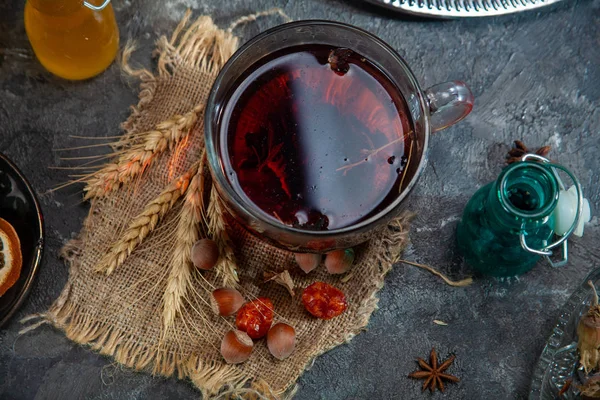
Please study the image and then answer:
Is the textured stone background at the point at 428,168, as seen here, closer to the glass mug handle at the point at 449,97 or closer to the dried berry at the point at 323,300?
the dried berry at the point at 323,300

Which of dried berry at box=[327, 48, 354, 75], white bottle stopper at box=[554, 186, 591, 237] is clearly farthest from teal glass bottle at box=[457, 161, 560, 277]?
dried berry at box=[327, 48, 354, 75]

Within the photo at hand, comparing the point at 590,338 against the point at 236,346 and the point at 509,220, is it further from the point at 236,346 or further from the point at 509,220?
the point at 236,346

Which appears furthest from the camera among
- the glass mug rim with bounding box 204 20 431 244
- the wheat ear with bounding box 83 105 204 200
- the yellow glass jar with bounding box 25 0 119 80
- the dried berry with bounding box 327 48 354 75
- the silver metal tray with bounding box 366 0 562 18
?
the silver metal tray with bounding box 366 0 562 18

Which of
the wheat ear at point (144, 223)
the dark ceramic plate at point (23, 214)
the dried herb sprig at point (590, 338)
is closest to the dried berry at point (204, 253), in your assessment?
the wheat ear at point (144, 223)

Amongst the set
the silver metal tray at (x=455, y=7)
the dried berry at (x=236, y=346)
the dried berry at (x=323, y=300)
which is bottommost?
the dried berry at (x=236, y=346)

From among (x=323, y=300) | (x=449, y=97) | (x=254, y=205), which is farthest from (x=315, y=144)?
(x=323, y=300)

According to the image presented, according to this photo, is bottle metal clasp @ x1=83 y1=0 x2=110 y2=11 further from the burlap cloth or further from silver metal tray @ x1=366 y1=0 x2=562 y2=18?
silver metal tray @ x1=366 y1=0 x2=562 y2=18
